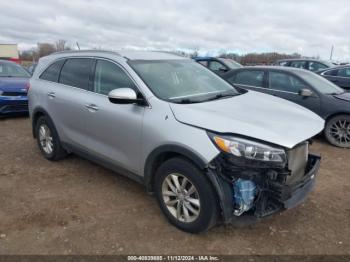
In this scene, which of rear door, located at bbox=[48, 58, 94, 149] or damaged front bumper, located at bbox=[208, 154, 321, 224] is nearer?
damaged front bumper, located at bbox=[208, 154, 321, 224]

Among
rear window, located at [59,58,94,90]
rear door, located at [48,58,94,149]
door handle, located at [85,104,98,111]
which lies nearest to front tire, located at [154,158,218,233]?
door handle, located at [85,104,98,111]

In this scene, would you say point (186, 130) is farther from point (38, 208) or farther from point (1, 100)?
point (1, 100)

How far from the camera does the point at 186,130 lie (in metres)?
3.07

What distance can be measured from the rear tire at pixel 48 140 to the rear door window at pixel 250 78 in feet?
14.7

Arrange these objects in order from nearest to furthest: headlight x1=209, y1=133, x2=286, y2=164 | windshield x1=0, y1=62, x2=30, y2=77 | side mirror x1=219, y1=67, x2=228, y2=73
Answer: headlight x1=209, y1=133, x2=286, y2=164, windshield x1=0, y1=62, x2=30, y2=77, side mirror x1=219, y1=67, x2=228, y2=73

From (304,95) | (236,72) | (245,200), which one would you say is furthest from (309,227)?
(236,72)

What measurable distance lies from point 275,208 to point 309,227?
78cm

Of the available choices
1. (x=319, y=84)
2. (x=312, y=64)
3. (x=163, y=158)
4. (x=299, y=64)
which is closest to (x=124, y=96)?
(x=163, y=158)

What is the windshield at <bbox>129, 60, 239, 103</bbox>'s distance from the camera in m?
3.62

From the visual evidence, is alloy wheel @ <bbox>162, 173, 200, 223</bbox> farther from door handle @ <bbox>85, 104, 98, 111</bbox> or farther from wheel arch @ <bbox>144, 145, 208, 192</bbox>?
door handle @ <bbox>85, 104, 98, 111</bbox>

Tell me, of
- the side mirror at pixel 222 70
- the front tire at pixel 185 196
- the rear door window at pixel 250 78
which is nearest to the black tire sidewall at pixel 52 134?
the front tire at pixel 185 196

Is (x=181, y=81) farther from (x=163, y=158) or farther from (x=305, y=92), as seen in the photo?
(x=305, y=92)

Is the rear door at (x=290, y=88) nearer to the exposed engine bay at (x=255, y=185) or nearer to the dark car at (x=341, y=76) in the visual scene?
the dark car at (x=341, y=76)

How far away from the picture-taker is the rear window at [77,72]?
4.43 m
